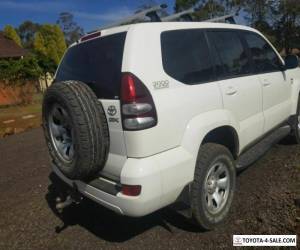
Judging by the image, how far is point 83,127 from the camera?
2.69 meters

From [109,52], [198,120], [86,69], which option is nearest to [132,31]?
[109,52]

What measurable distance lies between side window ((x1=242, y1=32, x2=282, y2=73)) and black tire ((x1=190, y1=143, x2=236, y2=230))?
1.46m

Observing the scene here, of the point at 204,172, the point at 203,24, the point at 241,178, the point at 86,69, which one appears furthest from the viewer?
Answer: the point at 241,178

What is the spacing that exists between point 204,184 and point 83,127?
4.04ft

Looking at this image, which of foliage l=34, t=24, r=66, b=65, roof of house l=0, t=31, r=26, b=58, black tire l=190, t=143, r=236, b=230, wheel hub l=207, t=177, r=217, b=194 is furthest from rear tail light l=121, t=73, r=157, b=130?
foliage l=34, t=24, r=66, b=65

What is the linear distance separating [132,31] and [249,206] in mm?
2267

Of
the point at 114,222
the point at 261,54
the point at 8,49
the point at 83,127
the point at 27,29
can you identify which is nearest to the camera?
the point at 83,127

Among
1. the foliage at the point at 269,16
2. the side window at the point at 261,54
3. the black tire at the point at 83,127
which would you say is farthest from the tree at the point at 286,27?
the black tire at the point at 83,127

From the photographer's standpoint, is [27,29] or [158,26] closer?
[158,26]

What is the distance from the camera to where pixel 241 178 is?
14.2 feet

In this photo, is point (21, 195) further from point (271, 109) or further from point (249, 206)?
point (271, 109)

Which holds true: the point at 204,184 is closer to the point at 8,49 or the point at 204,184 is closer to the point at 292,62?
the point at 292,62

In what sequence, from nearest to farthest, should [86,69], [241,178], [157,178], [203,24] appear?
[157,178] < [86,69] < [203,24] < [241,178]

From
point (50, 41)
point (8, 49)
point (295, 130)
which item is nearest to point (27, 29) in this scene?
point (50, 41)
